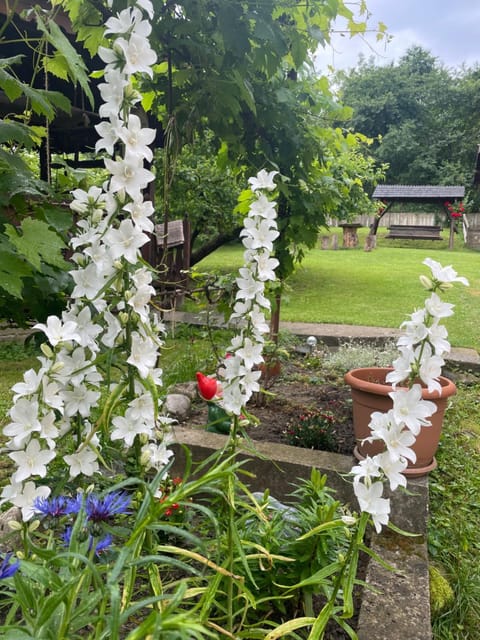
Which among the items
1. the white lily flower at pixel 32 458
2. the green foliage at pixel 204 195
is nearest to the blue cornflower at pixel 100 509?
the white lily flower at pixel 32 458

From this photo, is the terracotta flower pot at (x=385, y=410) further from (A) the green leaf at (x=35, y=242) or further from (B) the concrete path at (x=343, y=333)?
(B) the concrete path at (x=343, y=333)

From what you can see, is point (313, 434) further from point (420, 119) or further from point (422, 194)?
point (420, 119)

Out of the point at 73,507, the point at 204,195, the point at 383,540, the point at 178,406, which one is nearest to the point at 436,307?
the point at 73,507

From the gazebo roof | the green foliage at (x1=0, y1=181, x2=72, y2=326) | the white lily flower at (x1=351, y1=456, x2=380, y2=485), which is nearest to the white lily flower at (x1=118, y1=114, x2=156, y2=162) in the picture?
the green foliage at (x1=0, y1=181, x2=72, y2=326)

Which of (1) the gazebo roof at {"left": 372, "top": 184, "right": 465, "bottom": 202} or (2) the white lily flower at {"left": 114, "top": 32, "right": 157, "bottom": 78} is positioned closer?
(2) the white lily flower at {"left": 114, "top": 32, "right": 157, "bottom": 78}

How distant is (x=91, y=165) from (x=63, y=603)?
7.58m

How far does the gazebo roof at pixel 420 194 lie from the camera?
2083cm

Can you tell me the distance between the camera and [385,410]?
233cm

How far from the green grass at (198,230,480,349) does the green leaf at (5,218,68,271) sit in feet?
7.62

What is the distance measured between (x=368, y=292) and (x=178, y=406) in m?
6.69

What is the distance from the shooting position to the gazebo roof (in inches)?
820

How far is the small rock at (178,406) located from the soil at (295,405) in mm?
59

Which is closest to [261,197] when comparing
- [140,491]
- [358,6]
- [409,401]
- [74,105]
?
[409,401]

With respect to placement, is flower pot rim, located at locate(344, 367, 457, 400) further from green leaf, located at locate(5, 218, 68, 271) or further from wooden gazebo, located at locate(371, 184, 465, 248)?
wooden gazebo, located at locate(371, 184, 465, 248)
